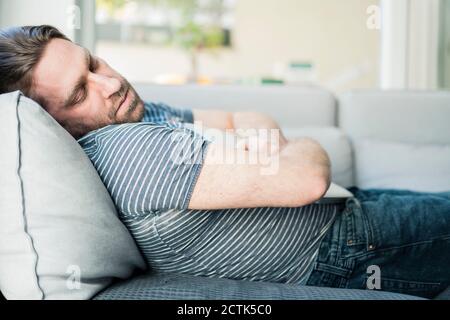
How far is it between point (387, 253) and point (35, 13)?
141cm

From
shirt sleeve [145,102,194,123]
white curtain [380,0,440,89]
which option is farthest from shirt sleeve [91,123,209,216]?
white curtain [380,0,440,89]

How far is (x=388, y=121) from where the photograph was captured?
62.7 inches

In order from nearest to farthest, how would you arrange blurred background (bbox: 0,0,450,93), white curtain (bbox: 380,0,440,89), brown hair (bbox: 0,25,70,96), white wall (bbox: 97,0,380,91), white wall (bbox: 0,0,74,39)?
1. brown hair (bbox: 0,25,70,96)
2. white wall (bbox: 0,0,74,39)
3. white curtain (bbox: 380,0,440,89)
4. blurred background (bbox: 0,0,450,93)
5. white wall (bbox: 97,0,380,91)

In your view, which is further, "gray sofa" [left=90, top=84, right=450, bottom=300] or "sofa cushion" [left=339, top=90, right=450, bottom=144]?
"sofa cushion" [left=339, top=90, right=450, bottom=144]

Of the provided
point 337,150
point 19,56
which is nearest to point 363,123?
point 337,150

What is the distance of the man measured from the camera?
2.42 ft

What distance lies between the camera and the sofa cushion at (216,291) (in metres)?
0.68

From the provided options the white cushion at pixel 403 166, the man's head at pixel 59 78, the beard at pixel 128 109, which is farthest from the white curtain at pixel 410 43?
the man's head at pixel 59 78

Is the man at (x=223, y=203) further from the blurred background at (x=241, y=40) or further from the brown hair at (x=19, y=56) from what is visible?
the blurred background at (x=241, y=40)

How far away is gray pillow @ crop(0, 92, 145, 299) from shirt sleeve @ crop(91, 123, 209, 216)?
2.3 inches

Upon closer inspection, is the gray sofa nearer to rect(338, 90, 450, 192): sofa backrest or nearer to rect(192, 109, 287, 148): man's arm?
rect(338, 90, 450, 192): sofa backrest

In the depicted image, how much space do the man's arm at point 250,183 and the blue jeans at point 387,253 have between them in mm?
166

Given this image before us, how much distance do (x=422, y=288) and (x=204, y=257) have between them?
0.46m
